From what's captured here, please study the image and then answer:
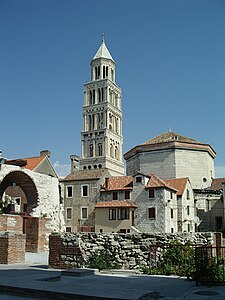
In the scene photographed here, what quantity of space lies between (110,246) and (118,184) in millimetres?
31618

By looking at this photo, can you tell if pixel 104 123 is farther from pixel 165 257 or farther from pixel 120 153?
pixel 165 257

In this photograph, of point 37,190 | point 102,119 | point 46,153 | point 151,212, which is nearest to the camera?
point 37,190

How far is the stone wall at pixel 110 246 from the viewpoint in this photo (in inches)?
537

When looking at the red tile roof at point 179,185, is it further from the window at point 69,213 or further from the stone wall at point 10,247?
the stone wall at point 10,247

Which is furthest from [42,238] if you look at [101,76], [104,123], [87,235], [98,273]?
[101,76]

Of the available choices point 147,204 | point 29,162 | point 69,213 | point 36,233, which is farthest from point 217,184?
point 36,233

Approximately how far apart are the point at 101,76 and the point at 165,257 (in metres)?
90.1

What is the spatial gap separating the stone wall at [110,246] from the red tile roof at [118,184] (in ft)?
97.3

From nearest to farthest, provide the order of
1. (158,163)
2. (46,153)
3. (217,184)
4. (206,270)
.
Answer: (206,270), (46,153), (217,184), (158,163)

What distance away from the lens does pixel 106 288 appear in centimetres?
927

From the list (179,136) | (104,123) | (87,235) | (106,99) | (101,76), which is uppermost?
(101,76)

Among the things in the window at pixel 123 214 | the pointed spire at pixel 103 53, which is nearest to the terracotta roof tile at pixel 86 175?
the window at pixel 123 214

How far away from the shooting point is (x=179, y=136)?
5947 cm

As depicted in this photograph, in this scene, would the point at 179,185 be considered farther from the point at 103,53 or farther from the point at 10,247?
the point at 103,53
